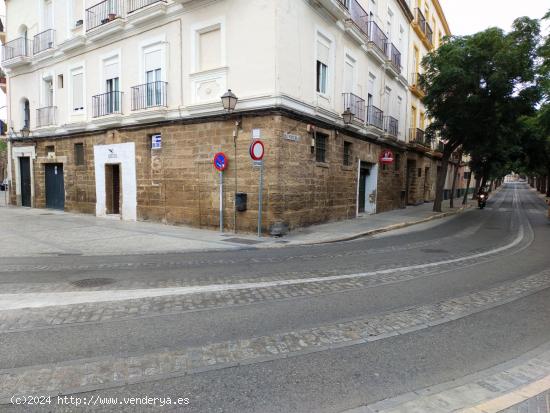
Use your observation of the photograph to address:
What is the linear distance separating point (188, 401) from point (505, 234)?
43.3 ft

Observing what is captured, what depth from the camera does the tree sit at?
50.2ft

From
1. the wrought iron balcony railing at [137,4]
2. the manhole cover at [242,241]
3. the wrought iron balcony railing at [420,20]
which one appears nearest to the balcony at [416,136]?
the wrought iron balcony railing at [420,20]

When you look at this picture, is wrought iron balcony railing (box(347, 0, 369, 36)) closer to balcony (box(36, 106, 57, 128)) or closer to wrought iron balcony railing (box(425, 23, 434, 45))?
wrought iron balcony railing (box(425, 23, 434, 45))

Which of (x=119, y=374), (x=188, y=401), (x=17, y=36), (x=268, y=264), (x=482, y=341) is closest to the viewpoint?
(x=188, y=401)

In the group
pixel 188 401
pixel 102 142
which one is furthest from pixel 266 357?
pixel 102 142

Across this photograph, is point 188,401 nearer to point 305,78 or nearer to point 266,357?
point 266,357

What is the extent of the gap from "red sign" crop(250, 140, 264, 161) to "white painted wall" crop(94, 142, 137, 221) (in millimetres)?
6402

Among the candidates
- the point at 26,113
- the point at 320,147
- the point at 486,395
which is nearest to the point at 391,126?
the point at 320,147

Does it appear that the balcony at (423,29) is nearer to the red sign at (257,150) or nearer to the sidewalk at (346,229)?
the sidewalk at (346,229)

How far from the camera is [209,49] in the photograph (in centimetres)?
1220

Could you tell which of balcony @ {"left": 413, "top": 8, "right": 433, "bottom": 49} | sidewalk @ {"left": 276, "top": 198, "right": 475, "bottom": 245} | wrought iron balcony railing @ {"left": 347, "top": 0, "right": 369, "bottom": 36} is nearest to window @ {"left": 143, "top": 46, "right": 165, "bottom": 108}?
sidewalk @ {"left": 276, "top": 198, "right": 475, "bottom": 245}

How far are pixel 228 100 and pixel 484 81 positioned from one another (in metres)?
12.4

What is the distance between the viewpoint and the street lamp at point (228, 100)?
35.3ft

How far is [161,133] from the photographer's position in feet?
44.7
